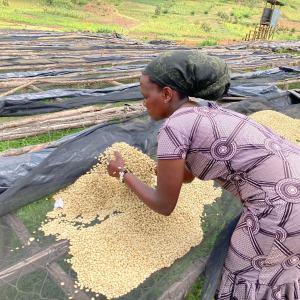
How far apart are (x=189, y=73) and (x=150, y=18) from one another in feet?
69.0

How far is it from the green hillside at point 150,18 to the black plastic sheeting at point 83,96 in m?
10.1

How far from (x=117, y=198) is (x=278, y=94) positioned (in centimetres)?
291

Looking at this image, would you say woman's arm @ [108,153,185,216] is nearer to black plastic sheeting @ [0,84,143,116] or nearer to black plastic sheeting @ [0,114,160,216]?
black plastic sheeting @ [0,114,160,216]

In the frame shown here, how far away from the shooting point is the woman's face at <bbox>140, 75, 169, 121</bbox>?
1.35m

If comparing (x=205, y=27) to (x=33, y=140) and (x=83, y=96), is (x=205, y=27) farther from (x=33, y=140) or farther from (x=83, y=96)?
(x=33, y=140)

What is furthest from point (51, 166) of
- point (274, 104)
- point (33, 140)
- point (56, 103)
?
point (274, 104)

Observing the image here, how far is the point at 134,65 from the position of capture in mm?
A: 6113

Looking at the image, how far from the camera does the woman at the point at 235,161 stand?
4.18 ft

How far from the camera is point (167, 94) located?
1.35m

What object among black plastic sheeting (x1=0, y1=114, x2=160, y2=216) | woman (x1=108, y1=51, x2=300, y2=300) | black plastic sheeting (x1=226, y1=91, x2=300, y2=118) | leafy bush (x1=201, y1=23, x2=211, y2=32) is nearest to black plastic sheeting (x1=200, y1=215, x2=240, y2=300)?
woman (x1=108, y1=51, x2=300, y2=300)

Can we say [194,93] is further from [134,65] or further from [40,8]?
[40,8]

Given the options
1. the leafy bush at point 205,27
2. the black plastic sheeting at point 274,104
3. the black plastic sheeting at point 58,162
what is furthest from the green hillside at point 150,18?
the black plastic sheeting at point 58,162

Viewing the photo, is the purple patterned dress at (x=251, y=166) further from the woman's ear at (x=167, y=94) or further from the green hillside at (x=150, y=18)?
the green hillside at (x=150, y=18)

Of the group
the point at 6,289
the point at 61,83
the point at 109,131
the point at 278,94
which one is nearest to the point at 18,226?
the point at 6,289
